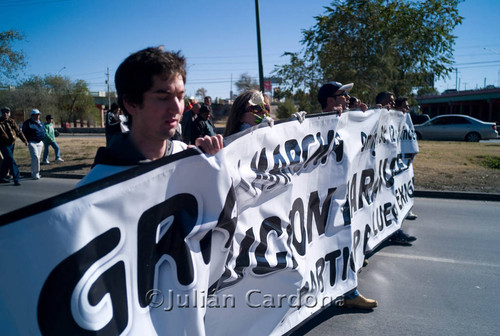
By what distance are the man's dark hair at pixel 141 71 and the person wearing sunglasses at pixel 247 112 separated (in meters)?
1.53

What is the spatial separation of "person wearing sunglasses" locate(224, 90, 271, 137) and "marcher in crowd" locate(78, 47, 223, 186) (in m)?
1.46

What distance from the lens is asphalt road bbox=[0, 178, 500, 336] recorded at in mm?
3217

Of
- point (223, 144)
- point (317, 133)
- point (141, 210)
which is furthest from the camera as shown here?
point (317, 133)

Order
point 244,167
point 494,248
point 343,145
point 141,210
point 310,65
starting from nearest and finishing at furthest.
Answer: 1. point 141,210
2. point 244,167
3. point 343,145
4. point 494,248
5. point 310,65

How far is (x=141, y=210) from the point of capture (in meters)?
1.69

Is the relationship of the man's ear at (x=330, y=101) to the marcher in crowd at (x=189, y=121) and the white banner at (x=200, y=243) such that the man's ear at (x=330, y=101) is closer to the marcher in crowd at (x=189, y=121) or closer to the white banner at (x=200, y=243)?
the white banner at (x=200, y=243)

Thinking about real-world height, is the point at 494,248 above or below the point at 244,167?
below

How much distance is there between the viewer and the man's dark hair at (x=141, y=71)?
5.94ft

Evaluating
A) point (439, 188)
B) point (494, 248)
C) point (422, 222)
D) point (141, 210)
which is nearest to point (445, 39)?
point (439, 188)

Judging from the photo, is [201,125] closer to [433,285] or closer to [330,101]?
[330,101]

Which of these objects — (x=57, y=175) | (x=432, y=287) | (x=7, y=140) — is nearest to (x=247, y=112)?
(x=432, y=287)

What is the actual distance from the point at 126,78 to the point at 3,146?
10397 mm

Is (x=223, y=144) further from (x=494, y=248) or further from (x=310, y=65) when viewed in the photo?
(x=310, y=65)

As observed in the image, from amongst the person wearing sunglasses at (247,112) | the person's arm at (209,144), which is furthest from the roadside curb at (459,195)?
the person's arm at (209,144)
